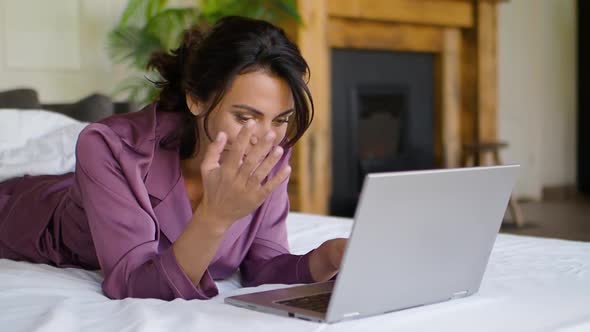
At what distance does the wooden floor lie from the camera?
4383 mm

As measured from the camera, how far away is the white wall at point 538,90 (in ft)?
19.9

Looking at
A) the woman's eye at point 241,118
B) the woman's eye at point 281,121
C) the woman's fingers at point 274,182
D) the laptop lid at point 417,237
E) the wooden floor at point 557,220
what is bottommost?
the wooden floor at point 557,220

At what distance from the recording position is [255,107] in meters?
1.39

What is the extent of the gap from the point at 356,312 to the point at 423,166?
4137 mm

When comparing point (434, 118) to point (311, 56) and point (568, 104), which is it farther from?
point (568, 104)

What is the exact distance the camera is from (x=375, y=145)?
16.1ft

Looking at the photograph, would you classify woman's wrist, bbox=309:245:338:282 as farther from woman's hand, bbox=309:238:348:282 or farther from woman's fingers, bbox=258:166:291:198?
woman's fingers, bbox=258:166:291:198

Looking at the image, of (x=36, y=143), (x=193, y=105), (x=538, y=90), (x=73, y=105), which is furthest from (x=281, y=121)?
(x=538, y=90)

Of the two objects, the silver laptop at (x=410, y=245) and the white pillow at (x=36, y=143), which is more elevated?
the white pillow at (x=36, y=143)

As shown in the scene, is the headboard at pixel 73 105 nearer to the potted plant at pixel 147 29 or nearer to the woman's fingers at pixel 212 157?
the potted plant at pixel 147 29

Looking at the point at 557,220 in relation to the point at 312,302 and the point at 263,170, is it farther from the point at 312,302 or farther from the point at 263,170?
the point at 263,170

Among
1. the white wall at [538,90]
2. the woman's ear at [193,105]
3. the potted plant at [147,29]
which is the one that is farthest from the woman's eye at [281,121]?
the white wall at [538,90]

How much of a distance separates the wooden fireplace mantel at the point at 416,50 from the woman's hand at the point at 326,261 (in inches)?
108

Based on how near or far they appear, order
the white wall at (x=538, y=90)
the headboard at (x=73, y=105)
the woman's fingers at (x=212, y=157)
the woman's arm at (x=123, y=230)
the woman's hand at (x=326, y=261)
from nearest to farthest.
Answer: the woman's fingers at (x=212, y=157) < the woman's arm at (x=123, y=230) < the woman's hand at (x=326, y=261) < the headboard at (x=73, y=105) < the white wall at (x=538, y=90)
